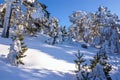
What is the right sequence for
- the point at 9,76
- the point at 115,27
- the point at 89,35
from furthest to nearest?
the point at 89,35 < the point at 115,27 < the point at 9,76

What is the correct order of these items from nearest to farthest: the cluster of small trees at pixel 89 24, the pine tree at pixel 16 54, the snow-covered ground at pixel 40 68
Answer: the snow-covered ground at pixel 40 68 → the pine tree at pixel 16 54 → the cluster of small trees at pixel 89 24

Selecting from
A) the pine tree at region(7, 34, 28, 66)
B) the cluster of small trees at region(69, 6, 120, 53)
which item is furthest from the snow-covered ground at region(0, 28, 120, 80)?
the cluster of small trees at region(69, 6, 120, 53)

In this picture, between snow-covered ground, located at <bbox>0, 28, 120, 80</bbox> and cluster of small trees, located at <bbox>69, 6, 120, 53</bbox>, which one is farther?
cluster of small trees, located at <bbox>69, 6, 120, 53</bbox>

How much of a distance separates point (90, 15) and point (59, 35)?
68.7 feet

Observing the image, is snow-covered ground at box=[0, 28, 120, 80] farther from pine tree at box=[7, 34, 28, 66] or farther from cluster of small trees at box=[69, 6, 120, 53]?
cluster of small trees at box=[69, 6, 120, 53]

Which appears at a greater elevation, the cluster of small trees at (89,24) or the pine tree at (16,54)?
the cluster of small trees at (89,24)

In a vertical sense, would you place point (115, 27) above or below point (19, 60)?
above

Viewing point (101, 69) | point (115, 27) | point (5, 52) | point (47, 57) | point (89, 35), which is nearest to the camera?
point (101, 69)

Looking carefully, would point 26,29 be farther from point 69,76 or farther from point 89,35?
point 89,35

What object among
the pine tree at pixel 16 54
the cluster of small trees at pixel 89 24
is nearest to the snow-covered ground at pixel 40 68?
the pine tree at pixel 16 54

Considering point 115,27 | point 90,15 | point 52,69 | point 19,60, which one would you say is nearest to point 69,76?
point 52,69

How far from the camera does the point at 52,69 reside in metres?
15.7

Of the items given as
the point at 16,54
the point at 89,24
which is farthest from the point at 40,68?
the point at 89,24

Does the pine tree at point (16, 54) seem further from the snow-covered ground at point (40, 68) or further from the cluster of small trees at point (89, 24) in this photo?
the cluster of small trees at point (89, 24)
